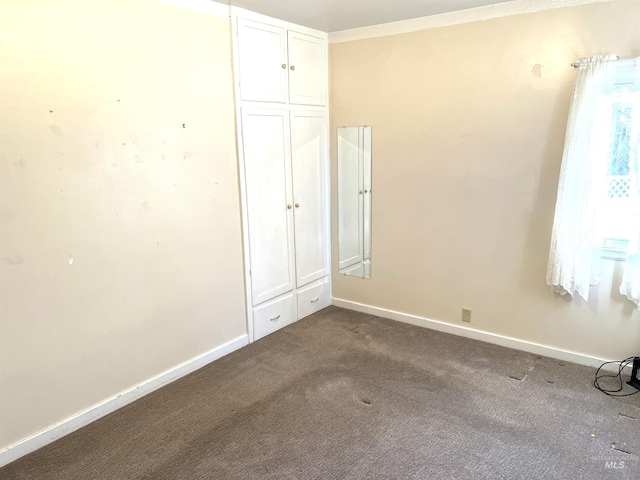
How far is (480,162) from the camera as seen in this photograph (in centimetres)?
320

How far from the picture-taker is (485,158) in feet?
10.4

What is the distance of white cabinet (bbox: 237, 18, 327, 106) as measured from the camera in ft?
10.2

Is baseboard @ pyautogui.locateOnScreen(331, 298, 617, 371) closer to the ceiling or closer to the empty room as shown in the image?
the empty room

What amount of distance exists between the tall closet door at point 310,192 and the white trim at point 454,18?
687mm

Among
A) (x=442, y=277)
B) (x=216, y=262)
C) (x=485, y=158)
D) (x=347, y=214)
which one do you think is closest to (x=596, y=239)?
(x=485, y=158)

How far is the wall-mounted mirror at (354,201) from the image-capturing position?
12.4 feet

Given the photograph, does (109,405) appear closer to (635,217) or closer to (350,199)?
(350,199)

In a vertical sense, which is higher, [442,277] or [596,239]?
[596,239]

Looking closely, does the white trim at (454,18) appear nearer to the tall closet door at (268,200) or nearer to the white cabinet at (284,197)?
the white cabinet at (284,197)

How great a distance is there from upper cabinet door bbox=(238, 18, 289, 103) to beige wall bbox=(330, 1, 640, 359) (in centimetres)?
60

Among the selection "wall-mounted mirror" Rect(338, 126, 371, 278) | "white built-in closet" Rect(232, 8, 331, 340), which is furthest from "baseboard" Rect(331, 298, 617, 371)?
"white built-in closet" Rect(232, 8, 331, 340)

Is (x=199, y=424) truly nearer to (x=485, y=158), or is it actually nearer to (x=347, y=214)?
(x=347, y=214)

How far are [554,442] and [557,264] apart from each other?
1.13 m

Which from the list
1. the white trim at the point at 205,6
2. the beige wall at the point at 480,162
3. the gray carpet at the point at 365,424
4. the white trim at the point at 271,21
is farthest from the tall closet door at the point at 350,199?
the white trim at the point at 205,6
